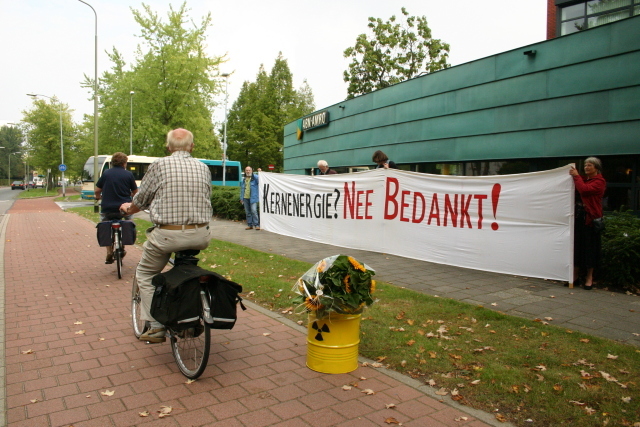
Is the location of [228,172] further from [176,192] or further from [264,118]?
[176,192]

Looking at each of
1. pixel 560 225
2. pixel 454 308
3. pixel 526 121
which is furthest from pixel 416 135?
pixel 454 308

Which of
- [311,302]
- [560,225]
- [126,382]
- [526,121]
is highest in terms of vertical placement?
[526,121]

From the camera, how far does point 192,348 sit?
4152 mm

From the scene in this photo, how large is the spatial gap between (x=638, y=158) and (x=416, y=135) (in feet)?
26.3

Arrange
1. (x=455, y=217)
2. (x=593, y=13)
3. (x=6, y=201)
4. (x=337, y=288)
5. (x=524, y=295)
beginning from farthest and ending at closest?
(x=6, y=201) → (x=593, y=13) → (x=455, y=217) → (x=524, y=295) → (x=337, y=288)

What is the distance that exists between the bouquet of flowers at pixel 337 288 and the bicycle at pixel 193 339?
770 millimetres

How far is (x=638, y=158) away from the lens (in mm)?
11320

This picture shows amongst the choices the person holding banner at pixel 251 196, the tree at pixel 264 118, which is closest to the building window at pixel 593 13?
the person holding banner at pixel 251 196

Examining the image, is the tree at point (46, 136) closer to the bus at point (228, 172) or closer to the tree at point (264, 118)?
the tree at point (264, 118)

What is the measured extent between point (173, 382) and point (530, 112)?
1252 centimetres

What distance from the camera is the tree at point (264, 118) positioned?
61.9 metres

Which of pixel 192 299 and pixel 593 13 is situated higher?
pixel 593 13

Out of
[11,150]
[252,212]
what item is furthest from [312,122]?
[11,150]

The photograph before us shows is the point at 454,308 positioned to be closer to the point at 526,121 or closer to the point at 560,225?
the point at 560,225
